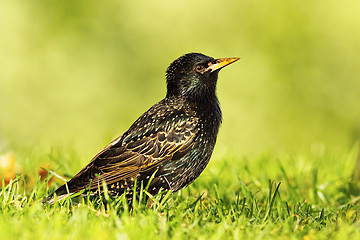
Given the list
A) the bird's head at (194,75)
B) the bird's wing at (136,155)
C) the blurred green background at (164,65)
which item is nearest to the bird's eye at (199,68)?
the bird's head at (194,75)

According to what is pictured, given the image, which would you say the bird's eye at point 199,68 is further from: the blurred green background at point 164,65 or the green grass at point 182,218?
the blurred green background at point 164,65

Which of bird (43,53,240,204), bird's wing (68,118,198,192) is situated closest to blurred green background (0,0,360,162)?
bird (43,53,240,204)

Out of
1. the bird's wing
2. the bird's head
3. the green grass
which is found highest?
the bird's head

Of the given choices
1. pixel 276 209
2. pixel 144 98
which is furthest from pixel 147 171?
pixel 144 98

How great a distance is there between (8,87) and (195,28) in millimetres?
5157

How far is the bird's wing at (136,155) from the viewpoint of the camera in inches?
170

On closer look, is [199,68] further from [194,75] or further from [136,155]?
[136,155]

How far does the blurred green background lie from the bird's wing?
28.1 ft

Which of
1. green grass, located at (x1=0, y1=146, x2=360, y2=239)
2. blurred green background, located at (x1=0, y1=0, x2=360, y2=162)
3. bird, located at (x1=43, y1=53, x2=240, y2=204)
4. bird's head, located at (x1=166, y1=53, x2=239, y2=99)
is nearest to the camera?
green grass, located at (x1=0, y1=146, x2=360, y2=239)

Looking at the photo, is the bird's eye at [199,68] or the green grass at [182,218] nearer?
the green grass at [182,218]

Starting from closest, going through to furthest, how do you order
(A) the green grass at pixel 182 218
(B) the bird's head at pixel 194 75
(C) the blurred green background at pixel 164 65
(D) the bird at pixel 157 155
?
(A) the green grass at pixel 182 218 < (D) the bird at pixel 157 155 < (B) the bird's head at pixel 194 75 < (C) the blurred green background at pixel 164 65

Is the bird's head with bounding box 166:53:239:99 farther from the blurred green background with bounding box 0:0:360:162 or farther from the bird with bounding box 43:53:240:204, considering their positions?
the blurred green background with bounding box 0:0:360:162

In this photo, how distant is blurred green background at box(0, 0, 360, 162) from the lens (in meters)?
13.3

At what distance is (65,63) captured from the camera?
13.4 metres
